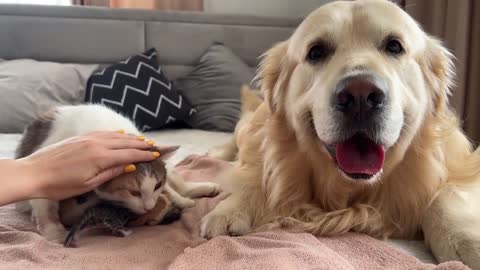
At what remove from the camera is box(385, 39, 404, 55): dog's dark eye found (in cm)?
120

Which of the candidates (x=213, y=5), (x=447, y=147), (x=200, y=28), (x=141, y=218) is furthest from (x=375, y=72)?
(x=213, y=5)

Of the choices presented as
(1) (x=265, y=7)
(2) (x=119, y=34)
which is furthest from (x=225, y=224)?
(1) (x=265, y=7)

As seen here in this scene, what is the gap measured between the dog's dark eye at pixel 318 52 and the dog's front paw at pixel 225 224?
1.47 feet

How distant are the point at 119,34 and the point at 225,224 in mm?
2308

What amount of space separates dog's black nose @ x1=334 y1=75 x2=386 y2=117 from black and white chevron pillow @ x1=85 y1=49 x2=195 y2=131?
74.1 inches

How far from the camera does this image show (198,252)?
1.01m

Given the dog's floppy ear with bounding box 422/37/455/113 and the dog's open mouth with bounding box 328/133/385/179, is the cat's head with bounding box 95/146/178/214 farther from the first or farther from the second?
the dog's floppy ear with bounding box 422/37/455/113

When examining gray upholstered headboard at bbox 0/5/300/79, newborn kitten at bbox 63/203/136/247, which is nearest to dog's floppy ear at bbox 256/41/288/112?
newborn kitten at bbox 63/203/136/247

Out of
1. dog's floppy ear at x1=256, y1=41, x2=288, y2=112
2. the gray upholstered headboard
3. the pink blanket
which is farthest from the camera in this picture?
the gray upholstered headboard

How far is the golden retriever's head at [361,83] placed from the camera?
1.04 metres

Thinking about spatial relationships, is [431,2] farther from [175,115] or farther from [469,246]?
[469,246]

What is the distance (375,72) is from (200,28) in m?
2.41

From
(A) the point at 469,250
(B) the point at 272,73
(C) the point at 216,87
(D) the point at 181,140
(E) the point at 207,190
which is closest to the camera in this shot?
(A) the point at 469,250

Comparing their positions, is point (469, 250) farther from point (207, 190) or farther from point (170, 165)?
point (170, 165)
